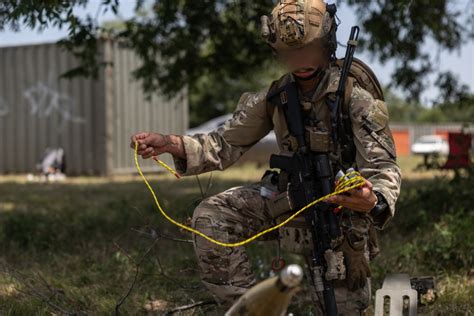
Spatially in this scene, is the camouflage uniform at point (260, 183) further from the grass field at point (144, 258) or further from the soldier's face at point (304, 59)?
the grass field at point (144, 258)

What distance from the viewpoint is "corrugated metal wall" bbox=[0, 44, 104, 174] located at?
48.2 ft

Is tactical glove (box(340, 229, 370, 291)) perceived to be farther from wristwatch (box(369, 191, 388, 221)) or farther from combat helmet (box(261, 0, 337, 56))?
combat helmet (box(261, 0, 337, 56))

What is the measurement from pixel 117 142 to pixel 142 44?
824cm

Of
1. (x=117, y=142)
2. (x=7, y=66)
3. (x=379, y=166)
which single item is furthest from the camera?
(x=7, y=66)

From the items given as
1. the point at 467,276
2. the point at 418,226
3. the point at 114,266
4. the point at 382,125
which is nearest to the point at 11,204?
the point at 114,266

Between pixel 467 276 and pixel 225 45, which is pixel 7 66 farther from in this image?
pixel 467 276

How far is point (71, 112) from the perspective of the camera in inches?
589

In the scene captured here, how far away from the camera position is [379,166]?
111 inches

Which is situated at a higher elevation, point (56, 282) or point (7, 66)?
point (7, 66)

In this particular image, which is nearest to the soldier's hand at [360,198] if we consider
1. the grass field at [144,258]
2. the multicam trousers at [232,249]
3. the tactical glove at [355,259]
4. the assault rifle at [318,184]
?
the assault rifle at [318,184]

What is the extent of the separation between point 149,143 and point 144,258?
1.27 m

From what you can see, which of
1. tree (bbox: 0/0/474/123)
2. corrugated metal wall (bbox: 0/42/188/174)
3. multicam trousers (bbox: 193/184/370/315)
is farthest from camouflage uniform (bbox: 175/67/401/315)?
corrugated metal wall (bbox: 0/42/188/174)

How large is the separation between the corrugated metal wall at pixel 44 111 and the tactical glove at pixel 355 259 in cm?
1183

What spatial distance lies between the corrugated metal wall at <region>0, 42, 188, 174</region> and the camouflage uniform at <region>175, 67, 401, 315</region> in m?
11.0
